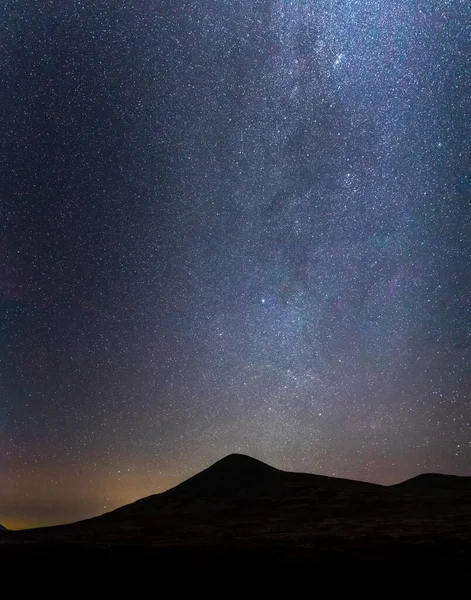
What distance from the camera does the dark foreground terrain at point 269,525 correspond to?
74.7 ft

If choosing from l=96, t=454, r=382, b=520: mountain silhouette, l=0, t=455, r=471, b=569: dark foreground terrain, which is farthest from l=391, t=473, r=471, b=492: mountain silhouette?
l=96, t=454, r=382, b=520: mountain silhouette

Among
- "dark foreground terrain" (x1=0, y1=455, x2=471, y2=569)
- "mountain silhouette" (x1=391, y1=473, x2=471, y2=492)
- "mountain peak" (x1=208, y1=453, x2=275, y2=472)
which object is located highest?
"mountain peak" (x1=208, y1=453, x2=275, y2=472)

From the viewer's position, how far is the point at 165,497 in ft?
303

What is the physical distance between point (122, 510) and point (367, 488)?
1423 inches

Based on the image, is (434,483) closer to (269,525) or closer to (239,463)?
(239,463)

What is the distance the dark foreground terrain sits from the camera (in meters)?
22.8

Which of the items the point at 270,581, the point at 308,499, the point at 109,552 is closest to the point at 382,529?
the point at 109,552

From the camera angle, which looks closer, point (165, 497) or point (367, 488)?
point (367, 488)

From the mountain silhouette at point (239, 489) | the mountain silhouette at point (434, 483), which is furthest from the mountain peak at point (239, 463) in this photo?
the mountain silhouette at point (434, 483)

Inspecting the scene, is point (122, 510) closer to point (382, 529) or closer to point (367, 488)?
point (367, 488)

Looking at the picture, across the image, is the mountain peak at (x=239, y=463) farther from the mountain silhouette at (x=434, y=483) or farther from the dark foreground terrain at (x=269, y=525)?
the mountain silhouette at (x=434, y=483)

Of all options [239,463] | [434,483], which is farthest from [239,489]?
[434,483]

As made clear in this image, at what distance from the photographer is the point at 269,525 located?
44.5 meters

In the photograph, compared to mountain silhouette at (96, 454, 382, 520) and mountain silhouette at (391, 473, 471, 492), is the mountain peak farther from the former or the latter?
mountain silhouette at (391, 473, 471, 492)
